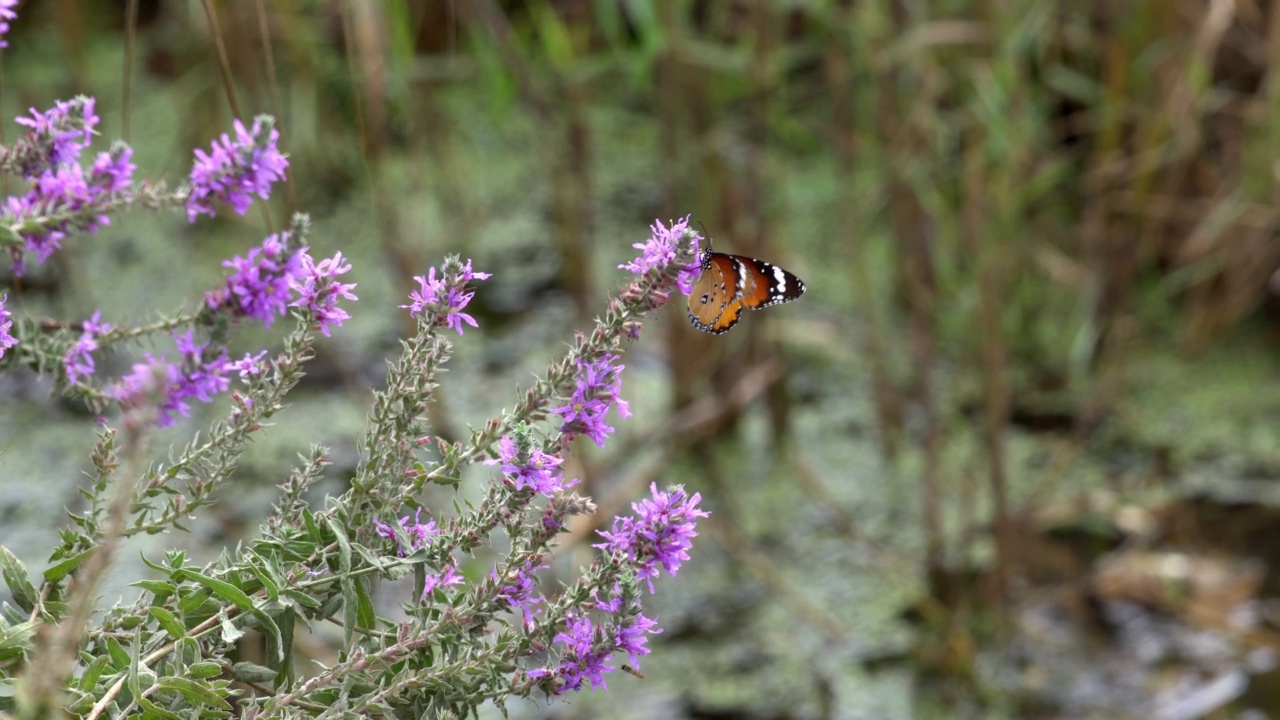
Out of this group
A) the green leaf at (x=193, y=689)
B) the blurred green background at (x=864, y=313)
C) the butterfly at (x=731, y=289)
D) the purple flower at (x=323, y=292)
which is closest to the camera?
the green leaf at (x=193, y=689)

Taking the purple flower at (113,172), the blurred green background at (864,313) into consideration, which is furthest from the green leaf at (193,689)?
the blurred green background at (864,313)

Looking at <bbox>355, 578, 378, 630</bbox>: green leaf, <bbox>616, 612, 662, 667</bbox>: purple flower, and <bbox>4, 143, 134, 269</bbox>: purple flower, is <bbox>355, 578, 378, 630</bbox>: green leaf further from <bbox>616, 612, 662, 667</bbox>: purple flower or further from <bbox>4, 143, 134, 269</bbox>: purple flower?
<bbox>4, 143, 134, 269</bbox>: purple flower

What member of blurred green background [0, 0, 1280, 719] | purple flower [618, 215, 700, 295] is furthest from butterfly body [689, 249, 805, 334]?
blurred green background [0, 0, 1280, 719]

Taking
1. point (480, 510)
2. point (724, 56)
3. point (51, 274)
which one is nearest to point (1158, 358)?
point (724, 56)

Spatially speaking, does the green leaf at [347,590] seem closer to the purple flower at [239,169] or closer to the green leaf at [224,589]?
the green leaf at [224,589]

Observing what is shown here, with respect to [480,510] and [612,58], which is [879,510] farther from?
[480,510]

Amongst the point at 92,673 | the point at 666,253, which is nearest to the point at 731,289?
the point at 666,253
